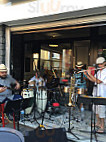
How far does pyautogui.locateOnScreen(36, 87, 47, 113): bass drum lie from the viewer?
421 cm

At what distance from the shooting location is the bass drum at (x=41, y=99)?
4.21 m

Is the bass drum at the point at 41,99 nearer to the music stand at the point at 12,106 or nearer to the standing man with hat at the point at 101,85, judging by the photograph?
the music stand at the point at 12,106

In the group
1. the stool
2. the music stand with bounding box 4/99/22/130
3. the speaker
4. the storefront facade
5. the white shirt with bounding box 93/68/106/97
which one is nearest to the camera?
the stool

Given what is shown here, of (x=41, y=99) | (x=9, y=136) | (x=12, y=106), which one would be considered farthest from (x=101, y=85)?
(x=9, y=136)

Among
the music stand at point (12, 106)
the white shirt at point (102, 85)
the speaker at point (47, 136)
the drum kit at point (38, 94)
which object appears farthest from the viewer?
the drum kit at point (38, 94)

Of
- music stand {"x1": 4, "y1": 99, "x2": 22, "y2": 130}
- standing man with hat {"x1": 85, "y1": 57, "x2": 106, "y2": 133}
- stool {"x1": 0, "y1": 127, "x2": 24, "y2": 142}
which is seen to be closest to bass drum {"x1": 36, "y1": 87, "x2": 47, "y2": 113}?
music stand {"x1": 4, "y1": 99, "x2": 22, "y2": 130}

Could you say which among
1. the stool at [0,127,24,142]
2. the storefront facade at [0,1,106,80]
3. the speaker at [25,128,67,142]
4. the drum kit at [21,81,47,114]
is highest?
the storefront facade at [0,1,106,80]

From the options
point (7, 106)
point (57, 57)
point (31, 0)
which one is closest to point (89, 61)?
point (57, 57)

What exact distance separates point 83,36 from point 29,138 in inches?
167

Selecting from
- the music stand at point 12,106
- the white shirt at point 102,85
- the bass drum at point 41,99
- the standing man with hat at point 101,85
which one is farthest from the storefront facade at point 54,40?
the music stand at point 12,106

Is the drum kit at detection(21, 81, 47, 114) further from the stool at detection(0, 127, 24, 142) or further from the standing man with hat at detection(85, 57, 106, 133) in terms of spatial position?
the stool at detection(0, 127, 24, 142)

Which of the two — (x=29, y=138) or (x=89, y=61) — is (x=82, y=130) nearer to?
(x=29, y=138)

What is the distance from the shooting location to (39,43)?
6711 millimetres

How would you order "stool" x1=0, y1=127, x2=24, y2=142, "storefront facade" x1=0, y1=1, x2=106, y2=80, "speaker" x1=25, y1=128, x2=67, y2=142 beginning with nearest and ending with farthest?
"stool" x1=0, y1=127, x2=24, y2=142 → "speaker" x1=25, y1=128, x2=67, y2=142 → "storefront facade" x1=0, y1=1, x2=106, y2=80
